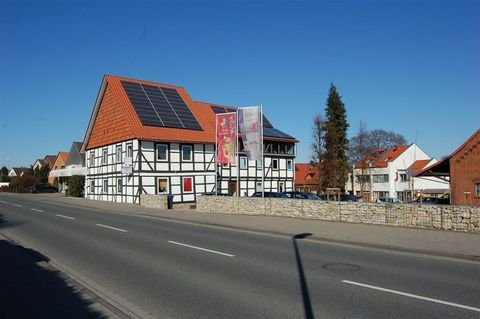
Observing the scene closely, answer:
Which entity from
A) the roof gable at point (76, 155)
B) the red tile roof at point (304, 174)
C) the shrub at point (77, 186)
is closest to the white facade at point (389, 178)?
the red tile roof at point (304, 174)

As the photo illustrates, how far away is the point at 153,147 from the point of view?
129 feet

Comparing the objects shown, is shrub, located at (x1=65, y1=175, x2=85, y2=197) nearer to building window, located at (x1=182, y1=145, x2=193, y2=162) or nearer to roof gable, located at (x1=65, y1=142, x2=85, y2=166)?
building window, located at (x1=182, y1=145, x2=193, y2=162)

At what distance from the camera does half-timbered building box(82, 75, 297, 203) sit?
3888 centimetres

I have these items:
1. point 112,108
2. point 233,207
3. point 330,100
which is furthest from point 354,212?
point 330,100

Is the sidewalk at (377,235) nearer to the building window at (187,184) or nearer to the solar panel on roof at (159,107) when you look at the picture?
the building window at (187,184)

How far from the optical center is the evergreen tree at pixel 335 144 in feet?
204

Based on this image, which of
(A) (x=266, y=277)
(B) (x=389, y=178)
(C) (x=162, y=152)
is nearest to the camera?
(A) (x=266, y=277)

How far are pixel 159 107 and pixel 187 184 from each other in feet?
25.5

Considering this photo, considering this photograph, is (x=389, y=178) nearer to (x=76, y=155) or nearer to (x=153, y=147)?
(x=76, y=155)

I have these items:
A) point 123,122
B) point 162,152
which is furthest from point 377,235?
point 123,122

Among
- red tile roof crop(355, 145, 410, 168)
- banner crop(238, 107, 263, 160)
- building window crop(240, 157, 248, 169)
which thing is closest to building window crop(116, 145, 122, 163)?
building window crop(240, 157, 248, 169)

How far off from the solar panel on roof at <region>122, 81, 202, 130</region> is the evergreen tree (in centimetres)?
2496

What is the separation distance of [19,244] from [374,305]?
434 inches

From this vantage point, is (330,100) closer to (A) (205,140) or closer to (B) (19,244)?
(A) (205,140)
